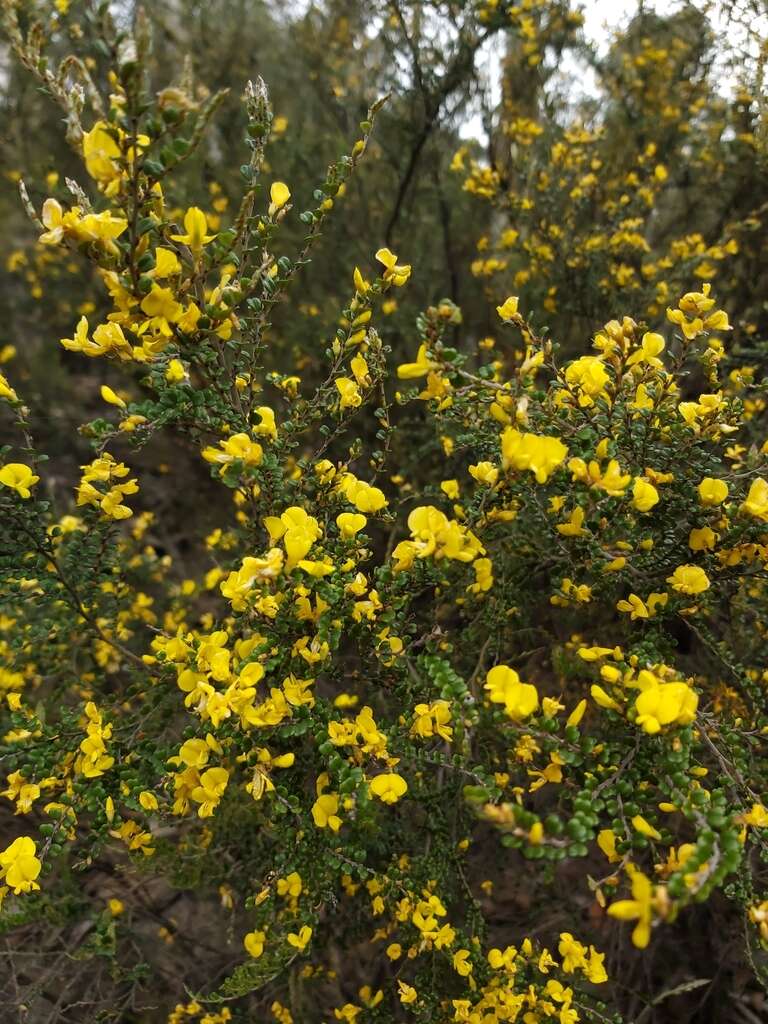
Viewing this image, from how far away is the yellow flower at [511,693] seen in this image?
1.06m

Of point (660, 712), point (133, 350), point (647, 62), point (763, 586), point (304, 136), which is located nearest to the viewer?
point (660, 712)

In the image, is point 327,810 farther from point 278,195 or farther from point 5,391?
point 278,195

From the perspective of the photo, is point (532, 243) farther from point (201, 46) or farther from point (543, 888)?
point (201, 46)

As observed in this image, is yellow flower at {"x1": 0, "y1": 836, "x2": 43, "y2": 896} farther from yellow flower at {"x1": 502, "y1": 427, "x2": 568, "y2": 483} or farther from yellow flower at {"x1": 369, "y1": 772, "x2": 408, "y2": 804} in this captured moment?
yellow flower at {"x1": 502, "y1": 427, "x2": 568, "y2": 483}

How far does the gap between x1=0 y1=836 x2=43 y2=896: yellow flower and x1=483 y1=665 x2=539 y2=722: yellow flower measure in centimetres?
103

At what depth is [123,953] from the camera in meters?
2.88

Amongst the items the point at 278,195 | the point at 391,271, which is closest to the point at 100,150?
the point at 278,195

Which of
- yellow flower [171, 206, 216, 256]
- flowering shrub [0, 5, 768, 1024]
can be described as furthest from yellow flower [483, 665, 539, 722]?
yellow flower [171, 206, 216, 256]

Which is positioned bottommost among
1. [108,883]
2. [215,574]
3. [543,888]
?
[108,883]

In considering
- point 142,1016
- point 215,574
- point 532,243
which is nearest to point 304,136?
point 532,243

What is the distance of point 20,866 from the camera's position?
132 centimetres

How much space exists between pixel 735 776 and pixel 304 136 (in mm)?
5128

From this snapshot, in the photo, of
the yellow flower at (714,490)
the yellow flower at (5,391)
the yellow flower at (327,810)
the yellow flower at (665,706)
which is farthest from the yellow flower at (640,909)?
the yellow flower at (5,391)

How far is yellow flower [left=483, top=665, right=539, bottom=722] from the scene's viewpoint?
1.06 m
